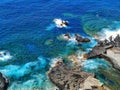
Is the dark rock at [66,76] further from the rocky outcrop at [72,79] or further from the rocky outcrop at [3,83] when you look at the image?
the rocky outcrop at [3,83]

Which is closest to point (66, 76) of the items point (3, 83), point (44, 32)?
point (3, 83)

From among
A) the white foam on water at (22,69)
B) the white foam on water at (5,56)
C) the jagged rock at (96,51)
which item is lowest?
the white foam on water at (22,69)

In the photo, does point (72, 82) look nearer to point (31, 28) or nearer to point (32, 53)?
point (32, 53)

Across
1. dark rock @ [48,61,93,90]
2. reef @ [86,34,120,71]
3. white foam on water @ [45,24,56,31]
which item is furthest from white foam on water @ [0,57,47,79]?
white foam on water @ [45,24,56,31]

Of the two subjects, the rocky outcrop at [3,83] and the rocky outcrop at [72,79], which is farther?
the rocky outcrop at [3,83]

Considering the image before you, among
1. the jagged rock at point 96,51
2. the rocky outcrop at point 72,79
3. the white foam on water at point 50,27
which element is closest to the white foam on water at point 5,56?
the rocky outcrop at point 72,79

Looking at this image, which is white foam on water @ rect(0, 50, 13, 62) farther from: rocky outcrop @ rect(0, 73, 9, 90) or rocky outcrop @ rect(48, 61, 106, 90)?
rocky outcrop @ rect(48, 61, 106, 90)

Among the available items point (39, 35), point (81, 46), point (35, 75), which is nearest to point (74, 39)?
point (81, 46)
